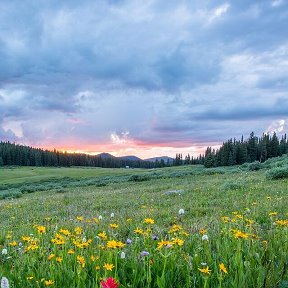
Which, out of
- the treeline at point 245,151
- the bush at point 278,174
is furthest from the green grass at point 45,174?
the bush at point 278,174

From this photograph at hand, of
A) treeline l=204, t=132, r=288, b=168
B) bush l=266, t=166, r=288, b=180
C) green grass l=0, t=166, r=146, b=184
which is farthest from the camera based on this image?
treeline l=204, t=132, r=288, b=168

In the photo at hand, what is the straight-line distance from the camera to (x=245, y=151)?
11181 centimetres

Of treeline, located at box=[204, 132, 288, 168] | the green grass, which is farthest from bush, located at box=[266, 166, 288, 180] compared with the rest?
treeline, located at box=[204, 132, 288, 168]

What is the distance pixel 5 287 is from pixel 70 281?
0.89m

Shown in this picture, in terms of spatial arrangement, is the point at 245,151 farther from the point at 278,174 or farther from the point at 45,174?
the point at 278,174

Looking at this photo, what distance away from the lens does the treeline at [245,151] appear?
356 feet

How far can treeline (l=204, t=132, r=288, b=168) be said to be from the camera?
108375mm

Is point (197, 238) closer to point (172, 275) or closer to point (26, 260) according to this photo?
point (172, 275)

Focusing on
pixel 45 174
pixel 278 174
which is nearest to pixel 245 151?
pixel 45 174

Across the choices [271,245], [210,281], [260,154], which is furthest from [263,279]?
[260,154]

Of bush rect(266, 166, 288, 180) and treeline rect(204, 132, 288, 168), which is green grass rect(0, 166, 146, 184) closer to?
treeline rect(204, 132, 288, 168)

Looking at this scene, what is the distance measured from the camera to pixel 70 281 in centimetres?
338

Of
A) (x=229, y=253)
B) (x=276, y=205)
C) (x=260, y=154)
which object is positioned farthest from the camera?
(x=260, y=154)

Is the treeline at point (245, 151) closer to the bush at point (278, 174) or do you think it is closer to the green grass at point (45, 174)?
the green grass at point (45, 174)
